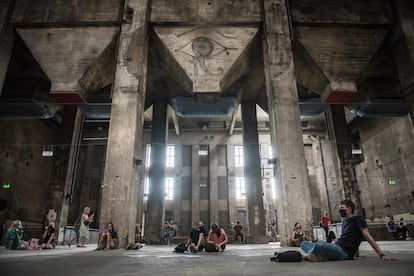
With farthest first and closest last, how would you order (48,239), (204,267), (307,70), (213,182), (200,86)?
(213,182) < (307,70) < (200,86) < (48,239) < (204,267)

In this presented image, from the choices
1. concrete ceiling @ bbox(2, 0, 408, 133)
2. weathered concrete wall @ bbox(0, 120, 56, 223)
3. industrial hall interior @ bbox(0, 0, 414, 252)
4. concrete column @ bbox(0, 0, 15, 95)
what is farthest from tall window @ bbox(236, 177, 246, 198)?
concrete column @ bbox(0, 0, 15, 95)

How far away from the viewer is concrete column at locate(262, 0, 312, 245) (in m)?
9.31

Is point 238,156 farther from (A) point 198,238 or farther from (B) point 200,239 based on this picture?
(B) point 200,239

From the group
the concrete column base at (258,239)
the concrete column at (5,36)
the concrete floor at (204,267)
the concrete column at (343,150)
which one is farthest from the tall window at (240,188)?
the concrete floor at (204,267)

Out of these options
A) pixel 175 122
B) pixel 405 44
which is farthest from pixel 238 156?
pixel 405 44

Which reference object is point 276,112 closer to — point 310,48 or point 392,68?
point 310,48

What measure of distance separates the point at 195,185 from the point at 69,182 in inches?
443

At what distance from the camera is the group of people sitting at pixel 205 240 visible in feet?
24.0

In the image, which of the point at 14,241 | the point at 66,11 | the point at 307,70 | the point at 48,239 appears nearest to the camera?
the point at 14,241

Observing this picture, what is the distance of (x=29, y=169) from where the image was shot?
61.4ft

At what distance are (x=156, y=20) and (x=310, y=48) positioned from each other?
693cm

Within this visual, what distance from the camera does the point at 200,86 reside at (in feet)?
37.1

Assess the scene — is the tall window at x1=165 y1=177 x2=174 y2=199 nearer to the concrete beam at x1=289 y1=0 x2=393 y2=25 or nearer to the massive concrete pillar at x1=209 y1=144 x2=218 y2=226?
the massive concrete pillar at x1=209 y1=144 x2=218 y2=226

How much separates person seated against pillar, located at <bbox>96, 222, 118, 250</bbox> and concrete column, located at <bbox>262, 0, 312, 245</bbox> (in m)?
5.56
